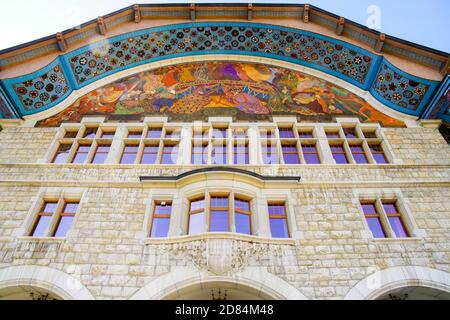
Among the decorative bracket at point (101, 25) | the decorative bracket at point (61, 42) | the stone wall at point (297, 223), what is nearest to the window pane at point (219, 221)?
the stone wall at point (297, 223)

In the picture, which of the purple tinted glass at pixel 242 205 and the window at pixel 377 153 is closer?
the purple tinted glass at pixel 242 205

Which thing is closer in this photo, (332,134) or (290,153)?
(290,153)

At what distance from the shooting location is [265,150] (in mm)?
10555

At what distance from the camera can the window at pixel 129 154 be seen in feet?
33.6

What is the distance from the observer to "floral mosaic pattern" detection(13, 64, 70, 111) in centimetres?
1123

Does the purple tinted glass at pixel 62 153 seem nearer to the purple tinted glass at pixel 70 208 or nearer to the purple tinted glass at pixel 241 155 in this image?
the purple tinted glass at pixel 70 208

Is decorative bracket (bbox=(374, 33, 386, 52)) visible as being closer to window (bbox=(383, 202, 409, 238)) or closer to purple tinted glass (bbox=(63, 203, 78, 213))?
window (bbox=(383, 202, 409, 238))

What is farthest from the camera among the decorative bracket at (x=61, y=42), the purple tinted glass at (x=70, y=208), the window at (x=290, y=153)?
the decorative bracket at (x=61, y=42)

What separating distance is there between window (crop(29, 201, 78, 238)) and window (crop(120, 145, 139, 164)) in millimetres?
1896

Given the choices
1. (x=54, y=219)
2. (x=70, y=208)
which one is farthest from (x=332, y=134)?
(x=54, y=219)

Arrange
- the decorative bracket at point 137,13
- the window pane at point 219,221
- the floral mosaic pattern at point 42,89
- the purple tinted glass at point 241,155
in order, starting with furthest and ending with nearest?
the decorative bracket at point 137,13 → the floral mosaic pattern at point 42,89 → the purple tinted glass at point 241,155 → the window pane at point 219,221

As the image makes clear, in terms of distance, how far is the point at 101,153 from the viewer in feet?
34.5

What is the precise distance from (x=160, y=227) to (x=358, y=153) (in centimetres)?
641

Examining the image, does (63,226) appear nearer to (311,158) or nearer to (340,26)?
(311,158)
